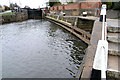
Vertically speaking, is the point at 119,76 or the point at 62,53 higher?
the point at 119,76

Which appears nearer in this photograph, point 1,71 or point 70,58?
point 1,71

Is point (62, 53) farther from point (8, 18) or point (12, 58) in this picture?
point (8, 18)

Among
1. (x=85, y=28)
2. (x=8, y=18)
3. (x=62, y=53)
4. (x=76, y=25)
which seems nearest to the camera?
(x=62, y=53)

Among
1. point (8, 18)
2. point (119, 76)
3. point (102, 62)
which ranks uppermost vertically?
point (8, 18)

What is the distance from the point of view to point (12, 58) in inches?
320

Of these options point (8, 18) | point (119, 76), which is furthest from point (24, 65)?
point (8, 18)

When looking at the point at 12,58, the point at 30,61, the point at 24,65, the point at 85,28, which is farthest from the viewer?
the point at 85,28

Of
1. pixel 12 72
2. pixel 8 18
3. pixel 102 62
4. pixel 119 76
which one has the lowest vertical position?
pixel 12 72

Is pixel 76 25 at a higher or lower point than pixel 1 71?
higher

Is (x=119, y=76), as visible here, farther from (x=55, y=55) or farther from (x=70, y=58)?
(x=55, y=55)

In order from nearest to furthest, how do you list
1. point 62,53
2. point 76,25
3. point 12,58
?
point 12,58 → point 62,53 → point 76,25

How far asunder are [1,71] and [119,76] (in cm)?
545

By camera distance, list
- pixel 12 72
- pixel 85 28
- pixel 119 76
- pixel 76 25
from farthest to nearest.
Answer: pixel 76 25, pixel 85 28, pixel 12 72, pixel 119 76

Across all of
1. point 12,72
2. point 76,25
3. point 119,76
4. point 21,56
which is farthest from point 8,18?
point 119,76
